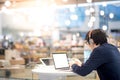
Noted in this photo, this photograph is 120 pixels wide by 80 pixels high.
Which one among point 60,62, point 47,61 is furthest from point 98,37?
point 47,61

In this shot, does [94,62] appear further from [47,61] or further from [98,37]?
[47,61]

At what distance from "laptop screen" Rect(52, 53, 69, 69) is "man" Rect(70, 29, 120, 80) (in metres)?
0.42

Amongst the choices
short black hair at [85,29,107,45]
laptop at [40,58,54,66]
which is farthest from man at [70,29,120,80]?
laptop at [40,58,54,66]

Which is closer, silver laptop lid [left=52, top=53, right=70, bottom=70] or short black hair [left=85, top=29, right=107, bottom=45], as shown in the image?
short black hair [left=85, top=29, right=107, bottom=45]

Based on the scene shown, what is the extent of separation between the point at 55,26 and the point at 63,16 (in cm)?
52

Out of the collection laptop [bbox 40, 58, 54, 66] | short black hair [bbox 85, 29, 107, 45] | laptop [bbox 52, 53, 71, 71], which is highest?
short black hair [bbox 85, 29, 107, 45]

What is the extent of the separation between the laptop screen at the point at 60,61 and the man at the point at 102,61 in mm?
415

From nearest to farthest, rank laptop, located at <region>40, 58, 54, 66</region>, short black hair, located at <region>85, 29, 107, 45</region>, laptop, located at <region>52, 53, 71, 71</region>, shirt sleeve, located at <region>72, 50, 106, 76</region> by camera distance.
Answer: shirt sleeve, located at <region>72, 50, 106, 76</region> < short black hair, located at <region>85, 29, 107, 45</region> < laptop, located at <region>52, 53, 71, 71</region> < laptop, located at <region>40, 58, 54, 66</region>

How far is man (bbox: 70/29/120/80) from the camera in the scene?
2555 mm

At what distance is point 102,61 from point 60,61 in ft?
2.30

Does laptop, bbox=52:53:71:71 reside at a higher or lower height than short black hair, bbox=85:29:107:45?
lower

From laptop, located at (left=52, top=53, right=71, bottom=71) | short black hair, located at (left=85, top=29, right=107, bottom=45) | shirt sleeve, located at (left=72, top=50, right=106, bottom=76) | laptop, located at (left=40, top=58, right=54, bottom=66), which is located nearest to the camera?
shirt sleeve, located at (left=72, top=50, right=106, bottom=76)

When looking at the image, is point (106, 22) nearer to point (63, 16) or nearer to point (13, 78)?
point (63, 16)

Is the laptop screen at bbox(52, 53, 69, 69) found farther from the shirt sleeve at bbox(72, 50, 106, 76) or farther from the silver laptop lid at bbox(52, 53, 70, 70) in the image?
the shirt sleeve at bbox(72, 50, 106, 76)
